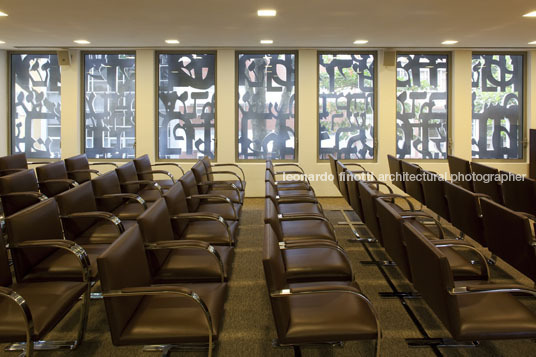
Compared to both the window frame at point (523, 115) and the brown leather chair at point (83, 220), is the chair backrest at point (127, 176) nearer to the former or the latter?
the brown leather chair at point (83, 220)

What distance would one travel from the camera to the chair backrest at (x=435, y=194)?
4.09m

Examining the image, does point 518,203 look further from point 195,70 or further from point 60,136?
point 60,136

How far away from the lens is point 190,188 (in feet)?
13.7

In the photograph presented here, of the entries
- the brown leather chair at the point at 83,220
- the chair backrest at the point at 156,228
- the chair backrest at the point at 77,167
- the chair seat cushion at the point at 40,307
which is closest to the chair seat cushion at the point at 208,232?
the chair backrest at the point at 156,228

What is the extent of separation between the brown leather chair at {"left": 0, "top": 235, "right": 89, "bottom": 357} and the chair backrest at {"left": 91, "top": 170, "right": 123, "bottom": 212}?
1443mm

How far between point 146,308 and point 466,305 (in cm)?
164

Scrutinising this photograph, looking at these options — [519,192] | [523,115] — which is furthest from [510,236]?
[523,115]

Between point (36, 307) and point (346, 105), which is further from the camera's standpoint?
point (346, 105)

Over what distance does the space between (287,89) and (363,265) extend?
14.1ft

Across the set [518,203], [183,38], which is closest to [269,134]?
[183,38]

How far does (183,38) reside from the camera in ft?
20.8

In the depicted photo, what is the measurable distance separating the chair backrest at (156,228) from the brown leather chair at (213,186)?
153 centimetres

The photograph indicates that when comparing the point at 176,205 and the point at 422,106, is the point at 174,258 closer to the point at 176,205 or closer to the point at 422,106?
the point at 176,205

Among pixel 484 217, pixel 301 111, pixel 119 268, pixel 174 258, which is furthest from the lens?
pixel 301 111
